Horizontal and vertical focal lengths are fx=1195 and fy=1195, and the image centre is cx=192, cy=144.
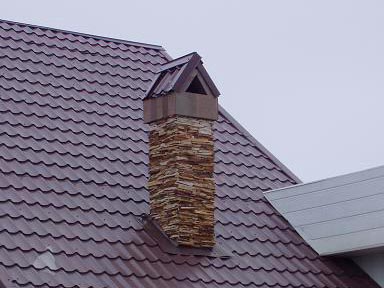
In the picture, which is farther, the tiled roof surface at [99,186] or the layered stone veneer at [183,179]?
the layered stone veneer at [183,179]

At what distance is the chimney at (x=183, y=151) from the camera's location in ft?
41.7

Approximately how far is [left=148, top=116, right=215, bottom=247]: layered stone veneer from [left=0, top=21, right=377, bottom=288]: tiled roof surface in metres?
0.27

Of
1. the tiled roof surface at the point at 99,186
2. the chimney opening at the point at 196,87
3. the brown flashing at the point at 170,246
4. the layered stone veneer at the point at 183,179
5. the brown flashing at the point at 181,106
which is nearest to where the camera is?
the tiled roof surface at the point at 99,186

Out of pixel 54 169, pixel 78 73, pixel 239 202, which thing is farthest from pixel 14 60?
pixel 239 202

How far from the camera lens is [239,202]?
45.7 ft

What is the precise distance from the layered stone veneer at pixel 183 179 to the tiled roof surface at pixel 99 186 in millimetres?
273

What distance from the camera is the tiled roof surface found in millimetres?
11531

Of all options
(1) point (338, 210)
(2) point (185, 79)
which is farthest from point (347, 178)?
(2) point (185, 79)

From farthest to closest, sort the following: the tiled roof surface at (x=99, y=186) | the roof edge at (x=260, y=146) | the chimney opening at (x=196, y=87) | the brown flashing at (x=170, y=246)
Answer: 1. the roof edge at (x=260, y=146)
2. the chimney opening at (x=196, y=87)
3. the brown flashing at (x=170, y=246)
4. the tiled roof surface at (x=99, y=186)

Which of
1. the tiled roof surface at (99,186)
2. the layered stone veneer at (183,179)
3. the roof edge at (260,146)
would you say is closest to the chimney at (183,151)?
the layered stone veneer at (183,179)

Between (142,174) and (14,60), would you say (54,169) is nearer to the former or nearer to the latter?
(142,174)

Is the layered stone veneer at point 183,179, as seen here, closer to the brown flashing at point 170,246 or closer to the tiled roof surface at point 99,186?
the brown flashing at point 170,246

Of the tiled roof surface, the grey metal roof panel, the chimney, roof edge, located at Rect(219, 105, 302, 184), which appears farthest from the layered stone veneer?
roof edge, located at Rect(219, 105, 302, 184)

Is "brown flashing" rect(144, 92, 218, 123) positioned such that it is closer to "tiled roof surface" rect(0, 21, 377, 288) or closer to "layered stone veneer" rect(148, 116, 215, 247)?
"layered stone veneer" rect(148, 116, 215, 247)
